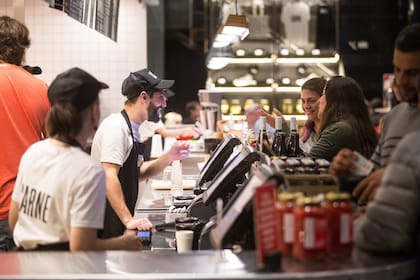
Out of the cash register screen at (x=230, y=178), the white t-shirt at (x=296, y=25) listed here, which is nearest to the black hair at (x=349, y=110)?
the cash register screen at (x=230, y=178)

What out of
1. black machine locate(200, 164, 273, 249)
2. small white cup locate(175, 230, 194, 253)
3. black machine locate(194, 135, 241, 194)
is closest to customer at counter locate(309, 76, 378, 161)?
black machine locate(194, 135, 241, 194)

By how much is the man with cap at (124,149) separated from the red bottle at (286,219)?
6.11ft

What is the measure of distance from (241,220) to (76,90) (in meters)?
0.79

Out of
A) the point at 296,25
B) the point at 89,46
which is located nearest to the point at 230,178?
the point at 89,46

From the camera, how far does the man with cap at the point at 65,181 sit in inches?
110

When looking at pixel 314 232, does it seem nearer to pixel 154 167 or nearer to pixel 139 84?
pixel 139 84

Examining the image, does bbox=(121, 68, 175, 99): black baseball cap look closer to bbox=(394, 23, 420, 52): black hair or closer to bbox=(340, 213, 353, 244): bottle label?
bbox=(394, 23, 420, 52): black hair

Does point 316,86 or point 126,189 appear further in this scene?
point 316,86

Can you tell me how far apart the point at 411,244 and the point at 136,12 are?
6.70 meters

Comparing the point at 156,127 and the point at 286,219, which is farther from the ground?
the point at 286,219

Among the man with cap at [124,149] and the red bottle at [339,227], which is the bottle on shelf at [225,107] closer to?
the man with cap at [124,149]

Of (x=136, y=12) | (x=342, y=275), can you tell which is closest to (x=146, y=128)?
(x=136, y=12)

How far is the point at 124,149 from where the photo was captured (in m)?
4.95

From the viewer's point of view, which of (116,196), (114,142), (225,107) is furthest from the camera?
(225,107)
